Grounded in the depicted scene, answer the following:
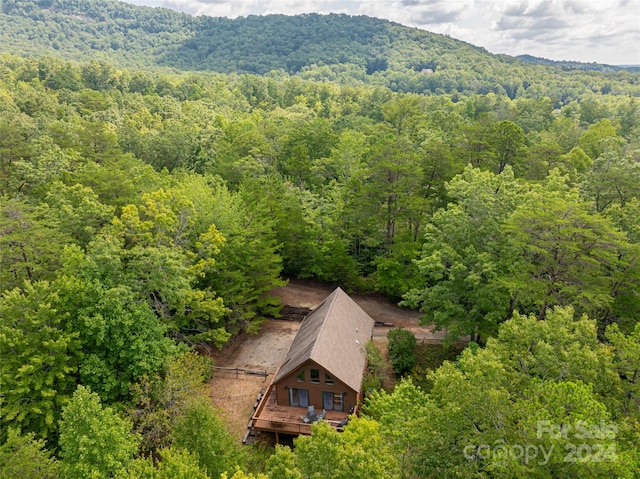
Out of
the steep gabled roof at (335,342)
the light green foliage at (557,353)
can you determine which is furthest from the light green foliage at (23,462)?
the light green foliage at (557,353)

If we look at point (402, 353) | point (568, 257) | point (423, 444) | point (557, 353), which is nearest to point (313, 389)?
point (402, 353)

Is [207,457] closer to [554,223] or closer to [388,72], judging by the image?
[554,223]

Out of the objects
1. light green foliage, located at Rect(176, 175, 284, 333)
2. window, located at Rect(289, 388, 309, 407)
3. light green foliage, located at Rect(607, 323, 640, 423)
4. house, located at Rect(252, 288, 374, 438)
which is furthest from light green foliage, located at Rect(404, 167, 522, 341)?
light green foliage, located at Rect(176, 175, 284, 333)

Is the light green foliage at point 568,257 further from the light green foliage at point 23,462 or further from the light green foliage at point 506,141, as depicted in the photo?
the light green foliage at point 23,462

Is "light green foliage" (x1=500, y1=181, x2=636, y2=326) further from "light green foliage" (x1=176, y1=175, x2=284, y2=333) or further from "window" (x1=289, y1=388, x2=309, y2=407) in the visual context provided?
"light green foliage" (x1=176, y1=175, x2=284, y2=333)

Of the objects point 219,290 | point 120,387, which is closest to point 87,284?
point 120,387
